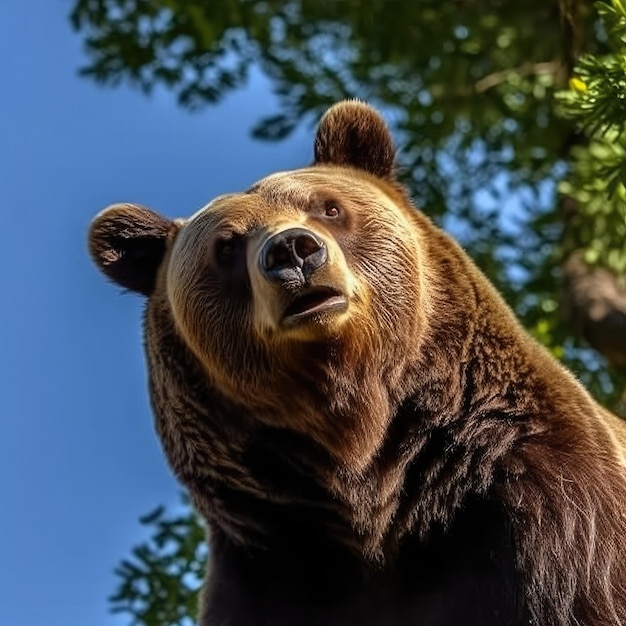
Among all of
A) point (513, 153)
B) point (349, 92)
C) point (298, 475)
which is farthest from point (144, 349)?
point (513, 153)

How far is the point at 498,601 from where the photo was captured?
438cm

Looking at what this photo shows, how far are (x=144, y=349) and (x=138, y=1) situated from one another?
4.44m

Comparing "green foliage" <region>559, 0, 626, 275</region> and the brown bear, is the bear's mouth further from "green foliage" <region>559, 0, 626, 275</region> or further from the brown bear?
"green foliage" <region>559, 0, 626, 275</region>

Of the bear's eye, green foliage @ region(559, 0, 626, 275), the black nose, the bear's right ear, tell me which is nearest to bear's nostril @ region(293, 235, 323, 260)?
the black nose

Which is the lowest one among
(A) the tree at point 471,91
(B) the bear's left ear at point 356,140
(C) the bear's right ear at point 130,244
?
(C) the bear's right ear at point 130,244

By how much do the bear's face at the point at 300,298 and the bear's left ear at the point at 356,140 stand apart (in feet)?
0.95

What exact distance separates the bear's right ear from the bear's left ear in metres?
0.71

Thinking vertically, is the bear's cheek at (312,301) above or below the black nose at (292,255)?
below

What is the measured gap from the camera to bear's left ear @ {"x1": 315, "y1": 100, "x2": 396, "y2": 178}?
17.8 ft

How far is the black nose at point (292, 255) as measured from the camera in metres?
4.23

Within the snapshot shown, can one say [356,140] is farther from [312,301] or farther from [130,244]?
[312,301]

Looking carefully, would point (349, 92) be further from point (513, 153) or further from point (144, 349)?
point (144, 349)

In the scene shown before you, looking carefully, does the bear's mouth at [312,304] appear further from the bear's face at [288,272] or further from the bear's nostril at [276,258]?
the bear's nostril at [276,258]

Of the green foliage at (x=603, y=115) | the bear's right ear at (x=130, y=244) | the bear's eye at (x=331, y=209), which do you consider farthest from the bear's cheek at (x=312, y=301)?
the green foliage at (x=603, y=115)
